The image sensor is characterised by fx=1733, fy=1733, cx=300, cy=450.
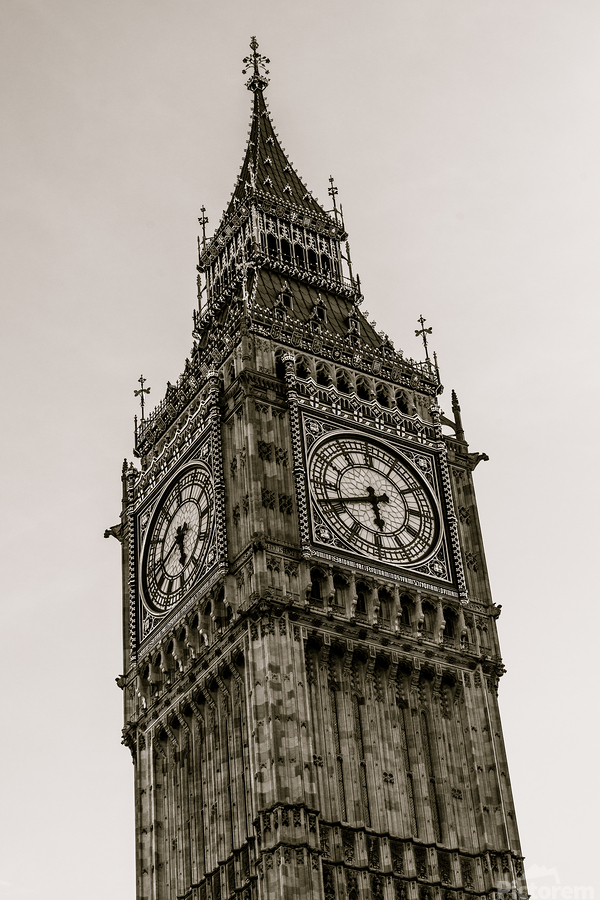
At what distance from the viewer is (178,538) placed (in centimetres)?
7400

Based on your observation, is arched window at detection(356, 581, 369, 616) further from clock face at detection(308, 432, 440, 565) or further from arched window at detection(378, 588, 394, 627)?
clock face at detection(308, 432, 440, 565)

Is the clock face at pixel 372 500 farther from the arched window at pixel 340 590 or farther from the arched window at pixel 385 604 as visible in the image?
the arched window at pixel 340 590

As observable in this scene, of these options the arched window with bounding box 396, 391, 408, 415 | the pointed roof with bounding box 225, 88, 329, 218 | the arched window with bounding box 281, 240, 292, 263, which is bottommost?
the arched window with bounding box 396, 391, 408, 415

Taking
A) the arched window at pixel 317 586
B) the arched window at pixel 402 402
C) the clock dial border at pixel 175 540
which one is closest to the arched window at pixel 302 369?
the arched window at pixel 402 402

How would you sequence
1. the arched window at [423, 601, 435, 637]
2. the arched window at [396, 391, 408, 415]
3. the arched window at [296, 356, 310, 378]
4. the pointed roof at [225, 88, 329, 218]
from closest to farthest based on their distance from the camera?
1. the arched window at [423, 601, 435, 637]
2. the arched window at [296, 356, 310, 378]
3. the arched window at [396, 391, 408, 415]
4. the pointed roof at [225, 88, 329, 218]

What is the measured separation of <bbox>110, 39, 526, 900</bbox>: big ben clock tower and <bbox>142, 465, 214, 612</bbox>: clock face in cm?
11

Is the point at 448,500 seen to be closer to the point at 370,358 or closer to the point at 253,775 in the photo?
the point at 370,358

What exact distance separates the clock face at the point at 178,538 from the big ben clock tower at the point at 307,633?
11 centimetres

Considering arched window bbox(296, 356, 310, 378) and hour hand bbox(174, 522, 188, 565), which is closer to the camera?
hour hand bbox(174, 522, 188, 565)

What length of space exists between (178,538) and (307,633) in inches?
367

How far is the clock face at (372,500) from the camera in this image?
71.5m

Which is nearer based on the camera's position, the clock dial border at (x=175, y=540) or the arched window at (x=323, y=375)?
the clock dial border at (x=175, y=540)

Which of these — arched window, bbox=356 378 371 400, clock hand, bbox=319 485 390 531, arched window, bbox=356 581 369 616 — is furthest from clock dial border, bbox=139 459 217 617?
arched window, bbox=356 378 371 400

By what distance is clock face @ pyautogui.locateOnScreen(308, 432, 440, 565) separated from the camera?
71.5 metres
